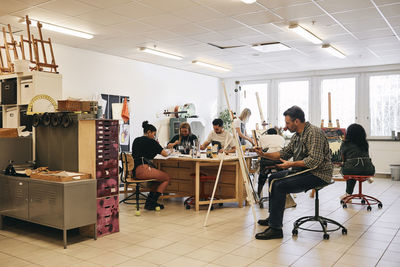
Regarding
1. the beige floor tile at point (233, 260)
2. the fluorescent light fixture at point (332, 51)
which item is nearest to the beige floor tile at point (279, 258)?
the beige floor tile at point (233, 260)

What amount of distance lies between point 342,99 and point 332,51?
10.4ft

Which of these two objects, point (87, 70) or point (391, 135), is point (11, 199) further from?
point (391, 135)

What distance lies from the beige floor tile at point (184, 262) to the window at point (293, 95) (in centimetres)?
902

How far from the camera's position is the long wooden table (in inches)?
238

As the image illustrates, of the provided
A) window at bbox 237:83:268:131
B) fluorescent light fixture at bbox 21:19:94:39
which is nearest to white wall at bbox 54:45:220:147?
fluorescent light fixture at bbox 21:19:94:39

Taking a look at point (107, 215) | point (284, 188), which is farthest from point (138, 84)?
point (284, 188)

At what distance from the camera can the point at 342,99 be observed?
37.4ft

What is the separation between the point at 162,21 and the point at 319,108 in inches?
274

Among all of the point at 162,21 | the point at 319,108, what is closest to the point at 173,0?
the point at 162,21

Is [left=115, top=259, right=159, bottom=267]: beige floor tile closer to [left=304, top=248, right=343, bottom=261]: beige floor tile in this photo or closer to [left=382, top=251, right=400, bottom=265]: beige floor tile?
[left=304, top=248, right=343, bottom=261]: beige floor tile

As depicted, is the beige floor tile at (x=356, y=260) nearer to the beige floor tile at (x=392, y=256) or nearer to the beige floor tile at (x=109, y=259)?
the beige floor tile at (x=392, y=256)

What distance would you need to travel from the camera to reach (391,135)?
1070 centimetres

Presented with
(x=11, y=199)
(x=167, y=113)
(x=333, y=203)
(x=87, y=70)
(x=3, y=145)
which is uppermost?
(x=87, y=70)

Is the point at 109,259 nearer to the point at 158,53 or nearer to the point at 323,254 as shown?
the point at 323,254
